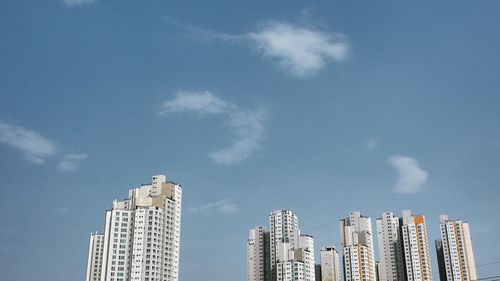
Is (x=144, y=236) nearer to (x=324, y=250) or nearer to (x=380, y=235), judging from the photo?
(x=324, y=250)

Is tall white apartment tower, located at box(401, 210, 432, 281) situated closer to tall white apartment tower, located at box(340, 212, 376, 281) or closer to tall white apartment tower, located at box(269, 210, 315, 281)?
tall white apartment tower, located at box(340, 212, 376, 281)

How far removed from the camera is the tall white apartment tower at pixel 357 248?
76500 millimetres

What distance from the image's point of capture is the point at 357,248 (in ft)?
255

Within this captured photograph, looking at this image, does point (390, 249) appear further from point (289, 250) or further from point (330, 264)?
point (289, 250)

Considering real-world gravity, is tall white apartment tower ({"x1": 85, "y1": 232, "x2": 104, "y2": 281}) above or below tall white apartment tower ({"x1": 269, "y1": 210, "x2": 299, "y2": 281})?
below

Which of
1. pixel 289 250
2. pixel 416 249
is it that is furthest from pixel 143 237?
pixel 416 249

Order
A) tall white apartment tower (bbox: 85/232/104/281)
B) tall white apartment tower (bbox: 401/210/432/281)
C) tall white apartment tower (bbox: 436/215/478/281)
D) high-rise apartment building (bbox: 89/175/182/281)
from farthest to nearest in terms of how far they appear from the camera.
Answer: tall white apartment tower (bbox: 436/215/478/281) → tall white apartment tower (bbox: 401/210/432/281) → tall white apartment tower (bbox: 85/232/104/281) → high-rise apartment building (bbox: 89/175/182/281)

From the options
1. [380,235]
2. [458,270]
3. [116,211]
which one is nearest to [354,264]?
[380,235]

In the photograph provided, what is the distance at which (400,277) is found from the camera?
82.8 m

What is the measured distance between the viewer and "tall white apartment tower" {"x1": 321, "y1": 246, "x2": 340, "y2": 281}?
79.2 m

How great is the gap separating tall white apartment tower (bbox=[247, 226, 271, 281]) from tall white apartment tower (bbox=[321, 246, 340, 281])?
8045mm

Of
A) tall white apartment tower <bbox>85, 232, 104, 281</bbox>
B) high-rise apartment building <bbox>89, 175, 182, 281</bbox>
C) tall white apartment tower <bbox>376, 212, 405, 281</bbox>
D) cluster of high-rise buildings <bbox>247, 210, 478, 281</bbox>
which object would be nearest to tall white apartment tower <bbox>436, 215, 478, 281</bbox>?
cluster of high-rise buildings <bbox>247, 210, 478, 281</bbox>

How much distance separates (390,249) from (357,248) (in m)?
9.99

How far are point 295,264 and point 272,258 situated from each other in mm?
7963
